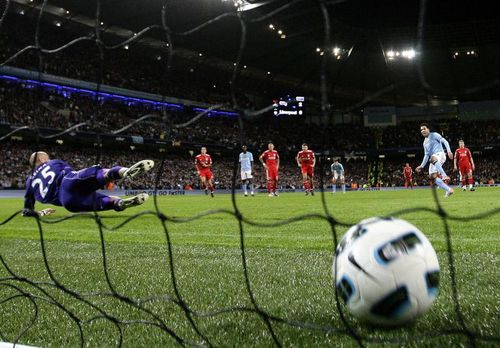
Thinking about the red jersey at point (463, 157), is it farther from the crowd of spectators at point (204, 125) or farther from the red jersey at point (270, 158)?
the red jersey at point (270, 158)

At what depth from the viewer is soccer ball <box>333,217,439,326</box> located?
152cm

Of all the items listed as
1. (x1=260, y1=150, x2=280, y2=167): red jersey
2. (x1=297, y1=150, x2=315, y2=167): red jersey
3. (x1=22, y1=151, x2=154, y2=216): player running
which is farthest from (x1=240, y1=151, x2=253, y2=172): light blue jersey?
(x1=22, y1=151, x2=154, y2=216): player running

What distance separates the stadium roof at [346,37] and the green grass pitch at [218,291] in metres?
16.3

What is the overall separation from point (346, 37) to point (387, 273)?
29.4 metres

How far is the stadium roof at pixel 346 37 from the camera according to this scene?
22047 millimetres

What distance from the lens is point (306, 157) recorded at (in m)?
13.1

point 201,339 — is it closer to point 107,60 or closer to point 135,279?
point 135,279

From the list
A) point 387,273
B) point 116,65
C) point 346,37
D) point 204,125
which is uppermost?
point 346,37

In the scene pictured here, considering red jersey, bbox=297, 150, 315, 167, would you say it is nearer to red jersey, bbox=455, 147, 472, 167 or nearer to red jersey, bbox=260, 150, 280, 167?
red jersey, bbox=260, 150, 280, 167

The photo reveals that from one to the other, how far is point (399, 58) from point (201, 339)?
3347 centimetres

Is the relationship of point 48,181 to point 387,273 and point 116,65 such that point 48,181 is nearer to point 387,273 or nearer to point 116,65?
point 387,273

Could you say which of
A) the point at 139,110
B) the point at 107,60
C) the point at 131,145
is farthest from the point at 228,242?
the point at 107,60

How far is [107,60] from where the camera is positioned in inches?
1067

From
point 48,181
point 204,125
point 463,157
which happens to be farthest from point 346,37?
point 48,181
